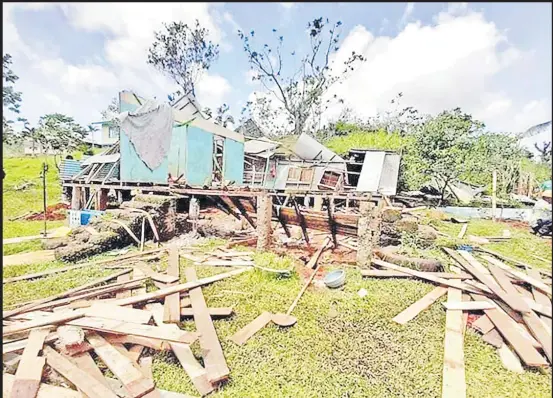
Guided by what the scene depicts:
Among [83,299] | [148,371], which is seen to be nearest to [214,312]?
[148,371]

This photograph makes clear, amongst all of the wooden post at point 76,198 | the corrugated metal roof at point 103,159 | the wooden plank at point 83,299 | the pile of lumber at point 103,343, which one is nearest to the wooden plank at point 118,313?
the pile of lumber at point 103,343

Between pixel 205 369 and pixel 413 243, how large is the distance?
402cm

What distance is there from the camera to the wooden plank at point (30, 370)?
193cm

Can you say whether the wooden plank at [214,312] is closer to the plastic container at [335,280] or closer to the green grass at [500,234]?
the plastic container at [335,280]

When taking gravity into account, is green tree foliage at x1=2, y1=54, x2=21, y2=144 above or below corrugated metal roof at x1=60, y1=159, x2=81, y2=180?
above

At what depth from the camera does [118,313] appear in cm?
286

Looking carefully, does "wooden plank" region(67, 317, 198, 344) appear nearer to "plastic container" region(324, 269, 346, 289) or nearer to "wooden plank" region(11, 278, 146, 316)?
"wooden plank" region(11, 278, 146, 316)

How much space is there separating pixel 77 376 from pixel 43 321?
726 millimetres

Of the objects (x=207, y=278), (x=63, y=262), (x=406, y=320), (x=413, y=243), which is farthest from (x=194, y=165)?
(x=406, y=320)

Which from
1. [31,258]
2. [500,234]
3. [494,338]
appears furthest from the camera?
[31,258]

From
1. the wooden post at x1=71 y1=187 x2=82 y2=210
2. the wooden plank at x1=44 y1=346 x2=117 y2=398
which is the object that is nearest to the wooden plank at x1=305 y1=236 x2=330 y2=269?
the wooden plank at x1=44 y1=346 x2=117 y2=398

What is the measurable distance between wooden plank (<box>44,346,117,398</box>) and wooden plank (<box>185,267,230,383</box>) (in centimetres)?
65

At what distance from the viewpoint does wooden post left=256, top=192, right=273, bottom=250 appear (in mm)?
5238

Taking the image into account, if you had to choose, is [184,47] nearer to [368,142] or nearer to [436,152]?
[436,152]
